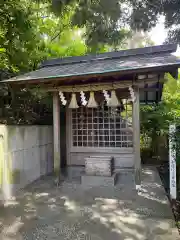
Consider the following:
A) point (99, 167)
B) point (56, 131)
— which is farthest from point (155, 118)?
point (56, 131)

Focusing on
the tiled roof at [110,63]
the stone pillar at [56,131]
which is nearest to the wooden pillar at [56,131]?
the stone pillar at [56,131]

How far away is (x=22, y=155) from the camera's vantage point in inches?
213

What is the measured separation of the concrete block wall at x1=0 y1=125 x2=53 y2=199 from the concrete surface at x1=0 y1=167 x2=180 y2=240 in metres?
0.36

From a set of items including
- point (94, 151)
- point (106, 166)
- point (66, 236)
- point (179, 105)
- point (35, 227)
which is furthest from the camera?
point (94, 151)

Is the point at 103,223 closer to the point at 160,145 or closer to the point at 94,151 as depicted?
the point at 94,151

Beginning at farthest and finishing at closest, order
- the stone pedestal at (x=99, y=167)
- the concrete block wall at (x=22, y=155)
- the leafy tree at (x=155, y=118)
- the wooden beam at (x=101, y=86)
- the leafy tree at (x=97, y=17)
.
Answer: the leafy tree at (x=155, y=118) < the stone pedestal at (x=99, y=167) < the wooden beam at (x=101, y=86) < the concrete block wall at (x=22, y=155) < the leafy tree at (x=97, y=17)

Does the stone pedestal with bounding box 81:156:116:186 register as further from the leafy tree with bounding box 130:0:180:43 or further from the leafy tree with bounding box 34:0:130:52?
the leafy tree with bounding box 130:0:180:43

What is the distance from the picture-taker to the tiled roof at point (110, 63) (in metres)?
4.76

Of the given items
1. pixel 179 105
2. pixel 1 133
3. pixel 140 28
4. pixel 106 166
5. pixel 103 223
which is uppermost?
pixel 140 28

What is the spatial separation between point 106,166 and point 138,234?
2.68 meters

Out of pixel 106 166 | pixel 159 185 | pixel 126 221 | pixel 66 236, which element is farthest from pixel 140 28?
pixel 66 236

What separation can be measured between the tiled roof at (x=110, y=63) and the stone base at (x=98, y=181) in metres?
2.83

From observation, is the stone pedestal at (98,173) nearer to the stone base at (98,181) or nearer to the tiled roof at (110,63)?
the stone base at (98,181)

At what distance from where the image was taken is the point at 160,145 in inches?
363
